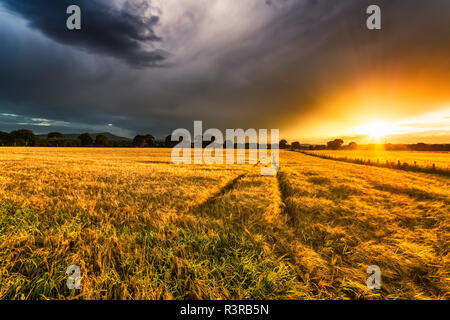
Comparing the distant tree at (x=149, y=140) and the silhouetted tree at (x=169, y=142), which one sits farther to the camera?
the distant tree at (x=149, y=140)

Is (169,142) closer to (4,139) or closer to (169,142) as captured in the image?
(169,142)

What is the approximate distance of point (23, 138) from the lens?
109 m

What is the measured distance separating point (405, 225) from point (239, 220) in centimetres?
558

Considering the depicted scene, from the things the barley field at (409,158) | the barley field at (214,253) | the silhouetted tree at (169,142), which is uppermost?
the silhouetted tree at (169,142)

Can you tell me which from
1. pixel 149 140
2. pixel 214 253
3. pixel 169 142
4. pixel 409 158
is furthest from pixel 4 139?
pixel 409 158

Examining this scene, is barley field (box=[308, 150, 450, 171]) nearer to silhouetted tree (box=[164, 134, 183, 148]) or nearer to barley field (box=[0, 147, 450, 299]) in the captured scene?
barley field (box=[0, 147, 450, 299])

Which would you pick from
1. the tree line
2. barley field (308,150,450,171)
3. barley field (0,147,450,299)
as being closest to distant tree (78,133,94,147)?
the tree line

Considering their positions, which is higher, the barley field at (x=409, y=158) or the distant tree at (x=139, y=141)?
the distant tree at (x=139, y=141)

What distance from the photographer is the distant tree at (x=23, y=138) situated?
102 metres

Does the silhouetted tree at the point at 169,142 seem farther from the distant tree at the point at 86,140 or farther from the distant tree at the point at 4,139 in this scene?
the distant tree at the point at 4,139

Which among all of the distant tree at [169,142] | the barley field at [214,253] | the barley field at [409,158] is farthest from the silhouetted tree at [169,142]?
the barley field at [214,253]
